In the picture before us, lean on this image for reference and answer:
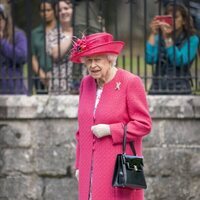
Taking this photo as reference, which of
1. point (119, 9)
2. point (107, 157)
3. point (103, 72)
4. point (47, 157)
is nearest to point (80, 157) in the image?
point (107, 157)

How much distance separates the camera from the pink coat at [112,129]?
562 cm

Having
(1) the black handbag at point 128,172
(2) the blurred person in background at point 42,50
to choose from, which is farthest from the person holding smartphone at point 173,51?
(1) the black handbag at point 128,172

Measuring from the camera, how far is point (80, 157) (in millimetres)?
5828

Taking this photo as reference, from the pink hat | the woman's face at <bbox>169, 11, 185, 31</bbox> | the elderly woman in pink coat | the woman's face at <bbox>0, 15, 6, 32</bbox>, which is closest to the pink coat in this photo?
the elderly woman in pink coat

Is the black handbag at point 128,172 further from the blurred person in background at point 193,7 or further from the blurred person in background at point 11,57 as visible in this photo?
the blurred person in background at point 11,57

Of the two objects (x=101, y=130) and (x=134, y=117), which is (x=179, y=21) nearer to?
(x=134, y=117)

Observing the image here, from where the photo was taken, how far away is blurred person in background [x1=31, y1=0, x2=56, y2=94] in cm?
783

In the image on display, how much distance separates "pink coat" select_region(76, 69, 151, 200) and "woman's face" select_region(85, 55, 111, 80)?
10 centimetres

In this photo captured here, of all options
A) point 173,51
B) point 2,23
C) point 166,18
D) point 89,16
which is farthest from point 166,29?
point 2,23

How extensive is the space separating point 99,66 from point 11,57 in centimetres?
241

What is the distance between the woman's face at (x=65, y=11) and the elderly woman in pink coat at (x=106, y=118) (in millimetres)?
2059

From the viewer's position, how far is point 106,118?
223 inches

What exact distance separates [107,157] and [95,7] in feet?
8.25

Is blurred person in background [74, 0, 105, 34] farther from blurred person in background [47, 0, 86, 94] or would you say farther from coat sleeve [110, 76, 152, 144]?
coat sleeve [110, 76, 152, 144]
